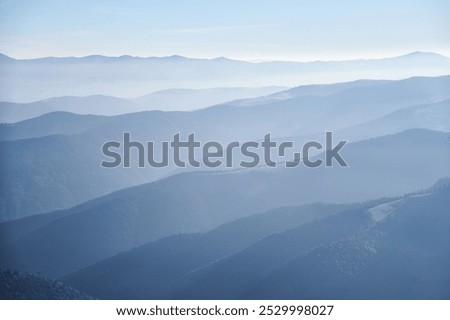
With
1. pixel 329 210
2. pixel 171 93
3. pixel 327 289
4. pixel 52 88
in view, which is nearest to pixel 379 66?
pixel 171 93

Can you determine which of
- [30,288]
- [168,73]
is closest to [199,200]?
[30,288]

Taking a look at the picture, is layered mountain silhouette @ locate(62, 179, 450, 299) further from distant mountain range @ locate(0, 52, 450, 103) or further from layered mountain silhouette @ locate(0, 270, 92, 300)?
distant mountain range @ locate(0, 52, 450, 103)

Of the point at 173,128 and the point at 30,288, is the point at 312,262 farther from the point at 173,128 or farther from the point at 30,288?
the point at 173,128

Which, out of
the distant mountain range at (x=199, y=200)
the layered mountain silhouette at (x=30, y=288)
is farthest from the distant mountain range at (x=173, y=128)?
the layered mountain silhouette at (x=30, y=288)

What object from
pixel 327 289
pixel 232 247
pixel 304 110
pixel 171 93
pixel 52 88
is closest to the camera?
pixel 327 289

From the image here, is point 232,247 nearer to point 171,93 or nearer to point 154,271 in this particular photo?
point 154,271

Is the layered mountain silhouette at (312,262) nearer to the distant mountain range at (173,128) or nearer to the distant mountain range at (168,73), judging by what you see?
the distant mountain range at (173,128)

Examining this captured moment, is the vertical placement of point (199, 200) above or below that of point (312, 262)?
below
